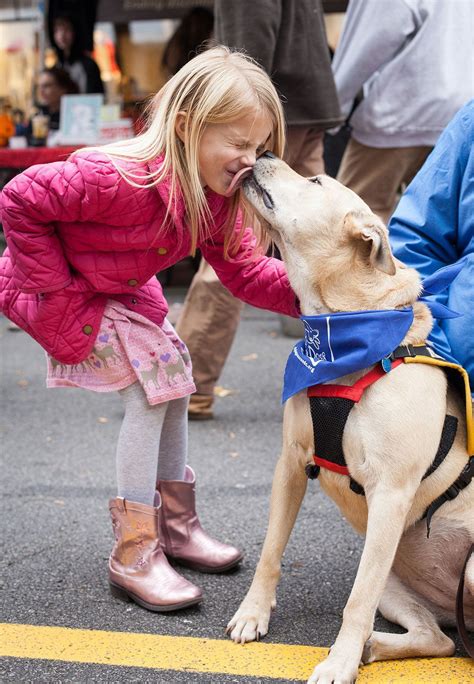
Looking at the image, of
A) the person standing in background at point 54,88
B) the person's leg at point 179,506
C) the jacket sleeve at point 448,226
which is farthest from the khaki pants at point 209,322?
the person standing in background at point 54,88

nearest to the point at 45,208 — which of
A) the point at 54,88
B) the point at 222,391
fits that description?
the point at 222,391

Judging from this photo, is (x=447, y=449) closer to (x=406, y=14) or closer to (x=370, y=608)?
(x=370, y=608)

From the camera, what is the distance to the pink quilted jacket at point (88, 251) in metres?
2.43

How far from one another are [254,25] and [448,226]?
6.07ft

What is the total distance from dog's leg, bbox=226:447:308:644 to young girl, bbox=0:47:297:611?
0.65ft

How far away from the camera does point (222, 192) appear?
2590 mm

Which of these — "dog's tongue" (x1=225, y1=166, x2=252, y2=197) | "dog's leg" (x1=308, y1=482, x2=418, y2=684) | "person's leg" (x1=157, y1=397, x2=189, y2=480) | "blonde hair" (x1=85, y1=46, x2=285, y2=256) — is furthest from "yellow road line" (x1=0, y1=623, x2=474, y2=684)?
"dog's tongue" (x1=225, y1=166, x2=252, y2=197)

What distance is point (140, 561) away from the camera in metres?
2.65

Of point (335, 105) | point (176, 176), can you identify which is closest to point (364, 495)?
point (176, 176)

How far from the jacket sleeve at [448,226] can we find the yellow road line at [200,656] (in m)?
0.79

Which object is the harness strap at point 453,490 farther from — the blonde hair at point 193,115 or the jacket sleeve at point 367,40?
the jacket sleeve at point 367,40

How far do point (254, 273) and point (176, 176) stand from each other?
0.44 metres

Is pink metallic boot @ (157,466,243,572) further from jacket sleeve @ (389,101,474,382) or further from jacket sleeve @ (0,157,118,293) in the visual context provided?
jacket sleeve @ (389,101,474,382)

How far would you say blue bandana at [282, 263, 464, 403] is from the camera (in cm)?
227
